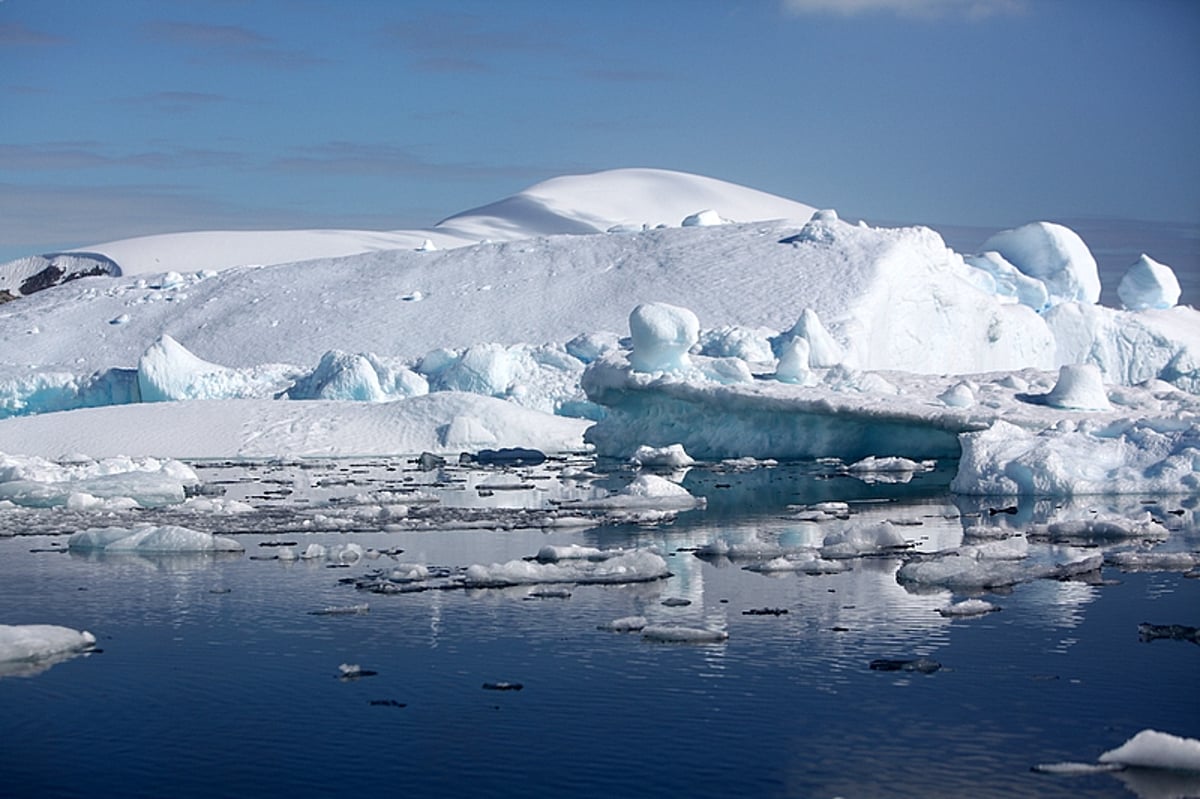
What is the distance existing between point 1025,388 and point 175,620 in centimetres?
1631

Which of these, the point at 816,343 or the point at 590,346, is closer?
the point at 816,343

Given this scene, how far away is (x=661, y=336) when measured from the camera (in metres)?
21.1

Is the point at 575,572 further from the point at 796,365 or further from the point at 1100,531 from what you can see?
the point at 796,365

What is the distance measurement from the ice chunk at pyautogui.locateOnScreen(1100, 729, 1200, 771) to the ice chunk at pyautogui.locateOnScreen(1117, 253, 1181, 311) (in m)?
30.9

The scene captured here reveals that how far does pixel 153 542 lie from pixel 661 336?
441 inches

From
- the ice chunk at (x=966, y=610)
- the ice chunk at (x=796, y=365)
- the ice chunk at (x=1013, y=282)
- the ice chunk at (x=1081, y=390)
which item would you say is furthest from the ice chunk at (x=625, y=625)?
the ice chunk at (x=1013, y=282)

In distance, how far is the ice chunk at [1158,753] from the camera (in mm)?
5141

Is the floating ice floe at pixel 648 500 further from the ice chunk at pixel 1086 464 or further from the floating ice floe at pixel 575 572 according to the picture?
the floating ice floe at pixel 575 572

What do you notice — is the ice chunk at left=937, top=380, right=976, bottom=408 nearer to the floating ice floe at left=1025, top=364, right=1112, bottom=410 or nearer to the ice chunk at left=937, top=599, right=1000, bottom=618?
the floating ice floe at left=1025, top=364, right=1112, bottom=410

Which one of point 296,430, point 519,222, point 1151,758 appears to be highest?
point 519,222

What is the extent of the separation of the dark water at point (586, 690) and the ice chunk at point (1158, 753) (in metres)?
0.21

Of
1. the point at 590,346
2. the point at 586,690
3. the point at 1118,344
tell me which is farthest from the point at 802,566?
the point at 1118,344

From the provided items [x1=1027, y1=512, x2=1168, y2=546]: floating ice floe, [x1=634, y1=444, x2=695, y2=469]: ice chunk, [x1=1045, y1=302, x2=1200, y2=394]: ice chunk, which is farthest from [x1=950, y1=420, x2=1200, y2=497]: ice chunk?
[x1=1045, y1=302, x2=1200, y2=394]: ice chunk

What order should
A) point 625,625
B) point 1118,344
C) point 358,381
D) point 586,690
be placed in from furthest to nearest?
point 1118,344 < point 358,381 < point 625,625 < point 586,690
